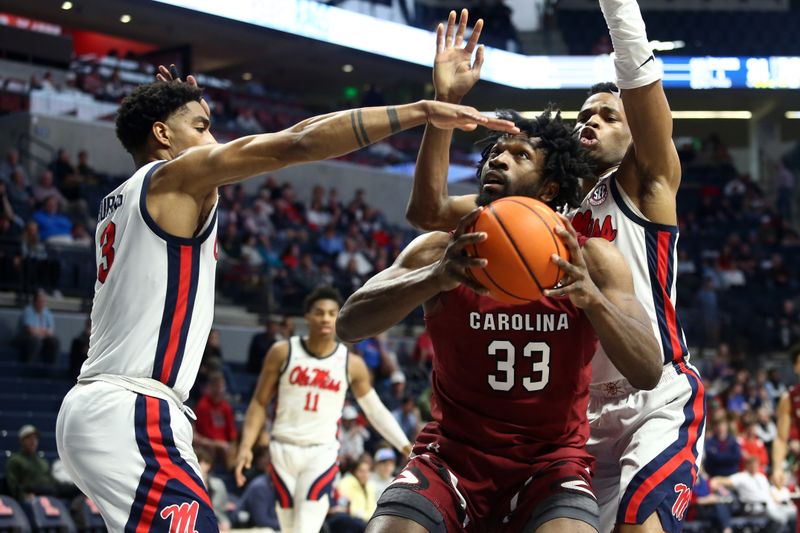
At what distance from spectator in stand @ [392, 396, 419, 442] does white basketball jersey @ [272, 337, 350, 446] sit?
4.38 metres

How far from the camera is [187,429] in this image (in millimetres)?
4125

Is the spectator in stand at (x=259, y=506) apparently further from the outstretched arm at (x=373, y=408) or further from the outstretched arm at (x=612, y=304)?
the outstretched arm at (x=612, y=304)

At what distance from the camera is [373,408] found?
8.80 metres

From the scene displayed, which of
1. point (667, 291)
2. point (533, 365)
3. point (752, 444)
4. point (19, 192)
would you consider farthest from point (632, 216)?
point (19, 192)

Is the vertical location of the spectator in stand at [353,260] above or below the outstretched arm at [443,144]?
below

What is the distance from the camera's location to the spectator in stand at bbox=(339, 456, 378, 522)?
36.7ft

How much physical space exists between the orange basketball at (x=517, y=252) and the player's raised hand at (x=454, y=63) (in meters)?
1.06

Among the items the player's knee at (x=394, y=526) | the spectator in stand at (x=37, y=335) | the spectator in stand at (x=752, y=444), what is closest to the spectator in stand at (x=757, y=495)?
the spectator in stand at (x=752, y=444)

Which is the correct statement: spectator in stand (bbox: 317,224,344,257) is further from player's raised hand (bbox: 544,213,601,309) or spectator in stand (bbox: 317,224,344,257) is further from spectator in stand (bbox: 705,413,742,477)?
player's raised hand (bbox: 544,213,601,309)

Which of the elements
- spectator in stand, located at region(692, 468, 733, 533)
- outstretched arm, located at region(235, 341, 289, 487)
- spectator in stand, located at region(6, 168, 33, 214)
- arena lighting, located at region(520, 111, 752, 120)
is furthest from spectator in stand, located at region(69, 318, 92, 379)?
arena lighting, located at region(520, 111, 752, 120)

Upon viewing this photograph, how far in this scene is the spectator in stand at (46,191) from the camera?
1616cm

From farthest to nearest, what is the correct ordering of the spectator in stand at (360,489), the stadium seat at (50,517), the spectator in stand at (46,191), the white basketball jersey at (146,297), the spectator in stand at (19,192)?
the spectator in stand at (46,191) < the spectator in stand at (19,192) < the spectator in stand at (360,489) < the stadium seat at (50,517) < the white basketball jersey at (146,297)

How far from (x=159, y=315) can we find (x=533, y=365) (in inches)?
55.8

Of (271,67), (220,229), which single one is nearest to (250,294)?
(220,229)
